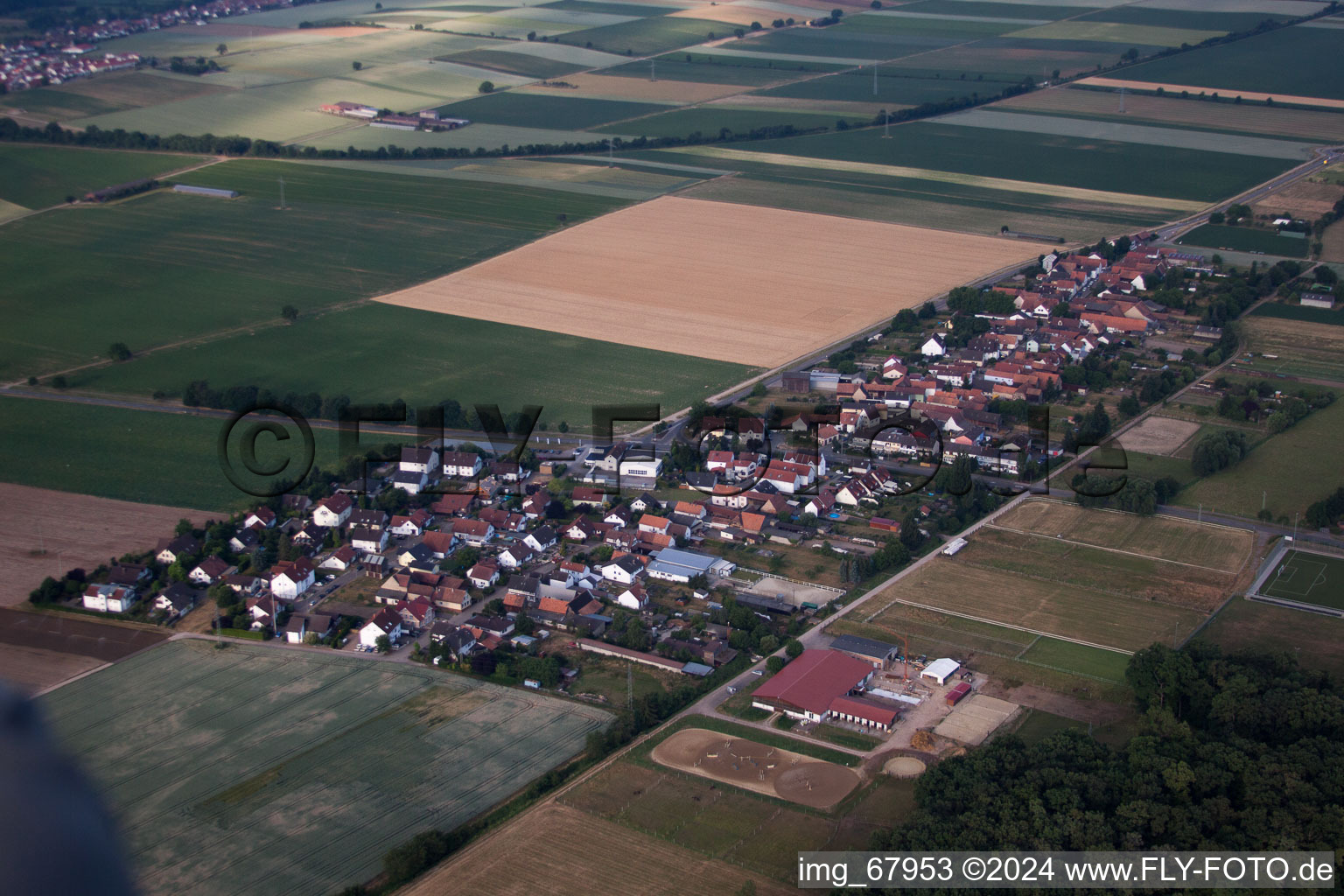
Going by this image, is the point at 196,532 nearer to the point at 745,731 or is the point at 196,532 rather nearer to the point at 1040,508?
the point at 745,731

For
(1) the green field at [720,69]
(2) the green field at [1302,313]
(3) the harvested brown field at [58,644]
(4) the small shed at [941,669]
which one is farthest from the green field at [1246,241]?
(3) the harvested brown field at [58,644]

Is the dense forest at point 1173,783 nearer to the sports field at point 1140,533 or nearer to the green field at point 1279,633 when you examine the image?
the green field at point 1279,633

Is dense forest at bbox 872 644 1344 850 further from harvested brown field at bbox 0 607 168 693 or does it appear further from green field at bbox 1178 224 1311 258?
green field at bbox 1178 224 1311 258

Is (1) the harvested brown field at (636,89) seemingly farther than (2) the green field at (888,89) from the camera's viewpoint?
Yes

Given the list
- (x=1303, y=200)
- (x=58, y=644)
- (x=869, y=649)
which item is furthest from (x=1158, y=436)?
(x=1303, y=200)

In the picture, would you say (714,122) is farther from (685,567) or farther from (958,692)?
(958,692)
